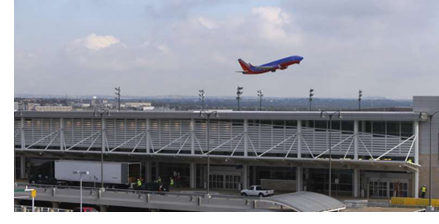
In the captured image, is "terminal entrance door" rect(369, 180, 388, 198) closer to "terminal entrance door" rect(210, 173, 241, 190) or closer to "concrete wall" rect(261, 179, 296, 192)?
"concrete wall" rect(261, 179, 296, 192)

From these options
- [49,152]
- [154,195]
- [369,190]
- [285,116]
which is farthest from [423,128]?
[49,152]

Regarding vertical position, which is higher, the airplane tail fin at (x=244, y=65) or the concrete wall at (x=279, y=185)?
the airplane tail fin at (x=244, y=65)

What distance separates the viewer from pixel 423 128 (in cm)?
7456

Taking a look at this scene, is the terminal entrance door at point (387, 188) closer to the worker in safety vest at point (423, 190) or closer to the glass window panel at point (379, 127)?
the worker in safety vest at point (423, 190)

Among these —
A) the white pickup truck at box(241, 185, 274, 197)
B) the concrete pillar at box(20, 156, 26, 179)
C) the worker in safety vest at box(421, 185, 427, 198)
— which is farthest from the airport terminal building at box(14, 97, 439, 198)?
the white pickup truck at box(241, 185, 274, 197)

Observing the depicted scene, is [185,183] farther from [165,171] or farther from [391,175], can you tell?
[391,175]

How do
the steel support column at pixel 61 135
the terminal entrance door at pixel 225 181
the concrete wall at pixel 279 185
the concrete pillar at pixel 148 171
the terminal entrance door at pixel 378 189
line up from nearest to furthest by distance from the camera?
the terminal entrance door at pixel 378 189 < the concrete wall at pixel 279 185 < the terminal entrance door at pixel 225 181 < the concrete pillar at pixel 148 171 < the steel support column at pixel 61 135

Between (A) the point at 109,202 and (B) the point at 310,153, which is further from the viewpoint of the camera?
(B) the point at 310,153

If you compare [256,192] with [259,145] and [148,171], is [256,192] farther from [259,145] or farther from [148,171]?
[148,171]

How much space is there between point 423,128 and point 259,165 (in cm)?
1622

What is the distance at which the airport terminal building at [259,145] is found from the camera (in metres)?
74.8

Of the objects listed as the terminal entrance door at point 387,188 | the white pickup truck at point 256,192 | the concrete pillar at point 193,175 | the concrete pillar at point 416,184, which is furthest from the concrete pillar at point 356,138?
the concrete pillar at point 193,175

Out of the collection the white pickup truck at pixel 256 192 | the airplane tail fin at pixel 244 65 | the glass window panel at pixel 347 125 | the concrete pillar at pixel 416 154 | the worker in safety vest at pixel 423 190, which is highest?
the airplane tail fin at pixel 244 65

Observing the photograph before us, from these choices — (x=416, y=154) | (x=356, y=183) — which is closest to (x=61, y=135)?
(x=356, y=183)
